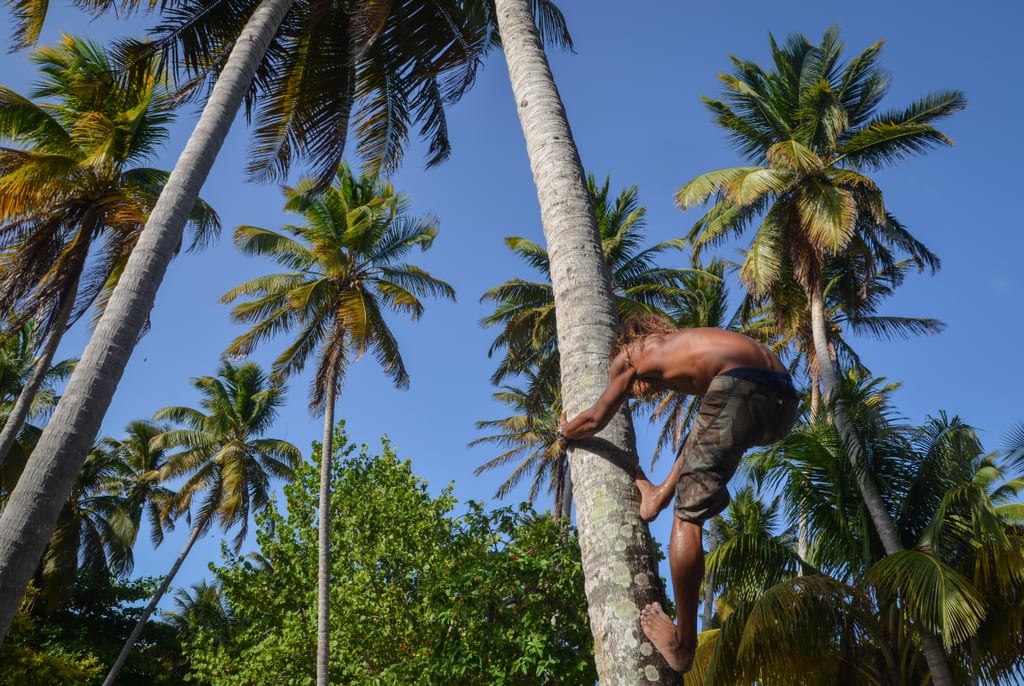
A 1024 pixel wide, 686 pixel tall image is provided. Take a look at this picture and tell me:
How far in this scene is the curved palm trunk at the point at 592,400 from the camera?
289cm

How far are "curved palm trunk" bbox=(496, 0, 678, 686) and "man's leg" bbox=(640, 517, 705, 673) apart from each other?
0.05 metres

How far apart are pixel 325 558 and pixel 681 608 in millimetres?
13311

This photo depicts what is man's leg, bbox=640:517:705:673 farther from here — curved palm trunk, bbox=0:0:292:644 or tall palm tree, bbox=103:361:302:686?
tall palm tree, bbox=103:361:302:686

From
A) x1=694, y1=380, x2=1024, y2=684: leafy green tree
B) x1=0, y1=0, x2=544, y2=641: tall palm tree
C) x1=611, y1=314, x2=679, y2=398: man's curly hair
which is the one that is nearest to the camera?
x1=611, y1=314, x2=679, y2=398: man's curly hair

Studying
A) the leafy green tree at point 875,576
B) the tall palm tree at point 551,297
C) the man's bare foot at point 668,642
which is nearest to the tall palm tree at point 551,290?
the tall palm tree at point 551,297

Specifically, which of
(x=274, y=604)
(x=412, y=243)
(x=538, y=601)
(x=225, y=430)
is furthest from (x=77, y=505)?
(x=538, y=601)

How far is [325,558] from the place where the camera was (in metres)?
15.2

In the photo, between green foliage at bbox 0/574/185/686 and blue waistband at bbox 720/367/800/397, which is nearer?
blue waistband at bbox 720/367/800/397

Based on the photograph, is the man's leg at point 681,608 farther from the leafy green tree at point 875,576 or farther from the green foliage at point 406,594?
the green foliage at point 406,594

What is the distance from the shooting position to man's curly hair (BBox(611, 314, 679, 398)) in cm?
360

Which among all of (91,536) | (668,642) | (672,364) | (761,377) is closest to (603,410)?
(672,364)

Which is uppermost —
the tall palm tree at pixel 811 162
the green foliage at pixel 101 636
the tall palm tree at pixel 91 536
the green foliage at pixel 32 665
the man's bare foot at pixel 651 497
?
the tall palm tree at pixel 811 162

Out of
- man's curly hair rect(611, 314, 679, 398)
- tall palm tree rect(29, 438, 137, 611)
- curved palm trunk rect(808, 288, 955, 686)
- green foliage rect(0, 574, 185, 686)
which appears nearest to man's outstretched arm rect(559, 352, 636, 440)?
man's curly hair rect(611, 314, 679, 398)

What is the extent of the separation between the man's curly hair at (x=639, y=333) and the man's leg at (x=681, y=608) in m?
0.71
